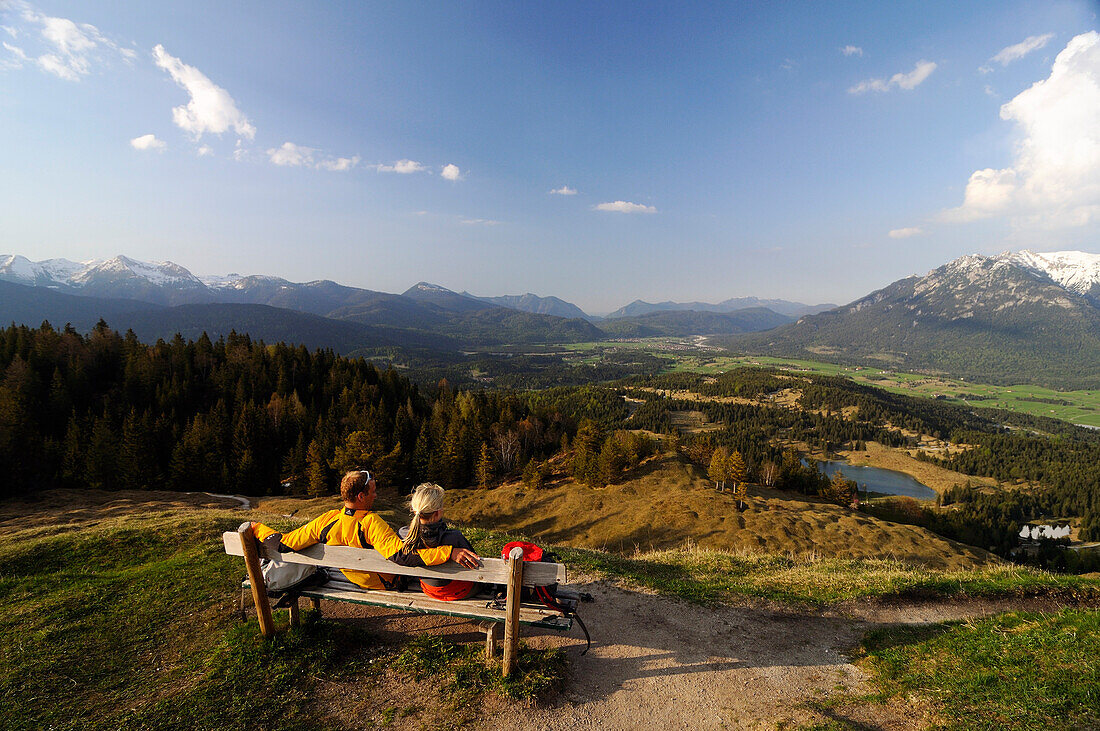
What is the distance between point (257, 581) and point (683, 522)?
38.3 metres

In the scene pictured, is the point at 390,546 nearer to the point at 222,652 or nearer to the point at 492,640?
the point at 492,640

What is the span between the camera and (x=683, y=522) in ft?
125

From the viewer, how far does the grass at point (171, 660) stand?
535 cm

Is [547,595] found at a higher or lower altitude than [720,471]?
higher

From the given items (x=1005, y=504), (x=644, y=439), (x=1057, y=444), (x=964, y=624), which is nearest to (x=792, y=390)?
(x=1057, y=444)

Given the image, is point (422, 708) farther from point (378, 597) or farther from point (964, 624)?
point (964, 624)

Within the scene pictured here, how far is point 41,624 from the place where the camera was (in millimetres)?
7164

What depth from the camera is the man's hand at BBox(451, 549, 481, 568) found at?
5.92 meters

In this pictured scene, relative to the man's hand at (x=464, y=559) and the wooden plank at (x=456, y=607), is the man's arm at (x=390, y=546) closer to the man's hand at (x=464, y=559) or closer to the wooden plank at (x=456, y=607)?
the man's hand at (x=464, y=559)

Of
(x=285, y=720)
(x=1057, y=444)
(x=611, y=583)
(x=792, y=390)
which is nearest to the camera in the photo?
(x=285, y=720)

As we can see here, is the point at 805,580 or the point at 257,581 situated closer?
the point at 257,581

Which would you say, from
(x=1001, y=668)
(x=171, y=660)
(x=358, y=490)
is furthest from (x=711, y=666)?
(x=171, y=660)

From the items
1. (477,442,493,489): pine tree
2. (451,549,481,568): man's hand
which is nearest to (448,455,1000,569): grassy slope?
(477,442,493,489): pine tree

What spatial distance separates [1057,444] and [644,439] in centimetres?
16734
